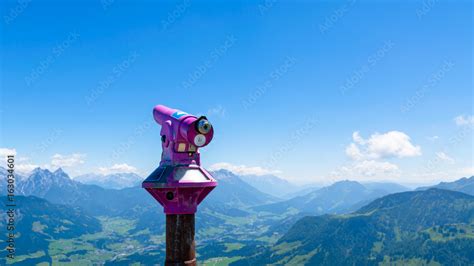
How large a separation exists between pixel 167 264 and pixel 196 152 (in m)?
3.08

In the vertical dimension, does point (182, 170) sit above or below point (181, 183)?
above

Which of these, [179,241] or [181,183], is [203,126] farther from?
[179,241]

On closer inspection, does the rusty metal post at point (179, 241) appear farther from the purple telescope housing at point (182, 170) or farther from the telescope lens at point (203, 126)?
the telescope lens at point (203, 126)

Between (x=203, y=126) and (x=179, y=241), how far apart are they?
3.12m

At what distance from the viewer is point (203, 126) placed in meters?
9.96

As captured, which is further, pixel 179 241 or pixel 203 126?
pixel 179 241

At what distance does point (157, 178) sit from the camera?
10195 mm

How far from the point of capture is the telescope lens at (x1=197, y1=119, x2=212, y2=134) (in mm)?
9953

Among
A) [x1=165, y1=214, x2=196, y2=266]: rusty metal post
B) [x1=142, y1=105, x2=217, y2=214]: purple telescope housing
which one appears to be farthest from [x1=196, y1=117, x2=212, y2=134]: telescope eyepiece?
[x1=165, y1=214, x2=196, y2=266]: rusty metal post

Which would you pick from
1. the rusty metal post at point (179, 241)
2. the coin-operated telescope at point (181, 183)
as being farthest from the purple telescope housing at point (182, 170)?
the rusty metal post at point (179, 241)

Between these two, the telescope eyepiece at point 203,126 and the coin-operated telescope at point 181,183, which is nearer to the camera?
the telescope eyepiece at point 203,126

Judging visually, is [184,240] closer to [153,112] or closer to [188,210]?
[188,210]

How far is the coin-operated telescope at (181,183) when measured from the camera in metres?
10.1

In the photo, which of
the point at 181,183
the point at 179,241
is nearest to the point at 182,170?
the point at 181,183
